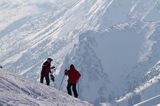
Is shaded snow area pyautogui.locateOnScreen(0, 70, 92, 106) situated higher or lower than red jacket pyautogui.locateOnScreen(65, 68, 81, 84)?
lower

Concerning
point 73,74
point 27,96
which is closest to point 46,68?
point 73,74

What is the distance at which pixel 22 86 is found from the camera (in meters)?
31.3

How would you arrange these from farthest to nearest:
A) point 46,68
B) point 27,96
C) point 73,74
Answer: point 46,68
point 73,74
point 27,96

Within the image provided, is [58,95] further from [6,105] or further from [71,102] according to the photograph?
[6,105]

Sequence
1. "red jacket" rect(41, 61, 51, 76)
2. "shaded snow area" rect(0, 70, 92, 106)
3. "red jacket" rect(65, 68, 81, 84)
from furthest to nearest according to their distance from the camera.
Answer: "red jacket" rect(41, 61, 51, 76) < "red jacket" rect(65, 68, 81, 84) < "shaded snow area" rect(0, 70, 92, 106)

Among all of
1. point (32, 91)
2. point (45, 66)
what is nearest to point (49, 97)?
point (32, 91)

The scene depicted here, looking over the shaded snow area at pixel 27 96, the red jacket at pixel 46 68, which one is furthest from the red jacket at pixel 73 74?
the red jacket at pixel 46 68

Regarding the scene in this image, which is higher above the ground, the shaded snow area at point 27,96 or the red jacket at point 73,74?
the red jacket at point 73,74

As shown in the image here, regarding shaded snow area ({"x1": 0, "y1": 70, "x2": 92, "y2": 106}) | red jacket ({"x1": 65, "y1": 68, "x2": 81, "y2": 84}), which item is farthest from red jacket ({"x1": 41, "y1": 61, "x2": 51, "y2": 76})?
shaded snow area ({"x1": 0, "y1": 70, "x2": 92, "y2": 106})

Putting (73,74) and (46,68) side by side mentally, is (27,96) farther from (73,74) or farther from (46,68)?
(46,68)

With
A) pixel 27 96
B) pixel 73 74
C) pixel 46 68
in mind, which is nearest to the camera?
pixel 27 96

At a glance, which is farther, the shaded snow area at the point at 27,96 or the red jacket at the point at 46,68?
the red jacket at the point at 46,68

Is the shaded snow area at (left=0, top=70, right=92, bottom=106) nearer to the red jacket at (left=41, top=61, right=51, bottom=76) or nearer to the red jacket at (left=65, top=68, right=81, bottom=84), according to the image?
the red jacket at (left=65, top=68, right=81, bottom=84)

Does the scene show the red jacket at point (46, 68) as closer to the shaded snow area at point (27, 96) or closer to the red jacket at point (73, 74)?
the red jacket at point (73, 74)
